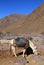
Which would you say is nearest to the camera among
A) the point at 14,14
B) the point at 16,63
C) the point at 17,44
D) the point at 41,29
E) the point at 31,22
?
the point at 16,63

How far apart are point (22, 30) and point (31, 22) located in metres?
10.1

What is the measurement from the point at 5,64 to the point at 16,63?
0.73 meters

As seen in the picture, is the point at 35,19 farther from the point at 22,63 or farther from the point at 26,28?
the point at 22,63

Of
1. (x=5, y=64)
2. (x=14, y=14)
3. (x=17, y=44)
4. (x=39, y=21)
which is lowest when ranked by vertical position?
(x=5, y=64)

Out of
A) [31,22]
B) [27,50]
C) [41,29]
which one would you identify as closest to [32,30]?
[41,29]

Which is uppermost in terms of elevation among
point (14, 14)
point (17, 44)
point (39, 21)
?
point (14, 14)

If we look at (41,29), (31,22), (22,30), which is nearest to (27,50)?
(41,29)

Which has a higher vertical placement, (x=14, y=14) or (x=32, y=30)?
(x=14, y=14)

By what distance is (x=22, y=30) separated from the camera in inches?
4146

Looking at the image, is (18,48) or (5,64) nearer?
(5,64)

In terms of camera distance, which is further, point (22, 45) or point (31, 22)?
point (31, 22)

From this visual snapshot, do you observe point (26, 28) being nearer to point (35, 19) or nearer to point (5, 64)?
point (35, 19)

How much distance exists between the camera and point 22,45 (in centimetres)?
1569

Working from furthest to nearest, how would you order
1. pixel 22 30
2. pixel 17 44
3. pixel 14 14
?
1. pixel 14 14
2. pixel 22 30
3. pixel 17 44
